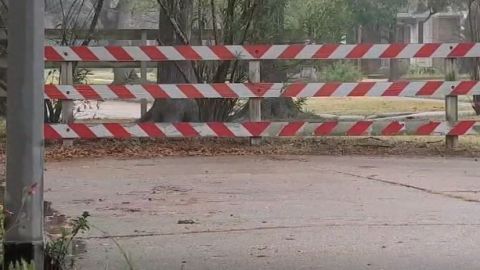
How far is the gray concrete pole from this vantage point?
407 cm

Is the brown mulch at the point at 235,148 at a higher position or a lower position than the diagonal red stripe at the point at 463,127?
lower

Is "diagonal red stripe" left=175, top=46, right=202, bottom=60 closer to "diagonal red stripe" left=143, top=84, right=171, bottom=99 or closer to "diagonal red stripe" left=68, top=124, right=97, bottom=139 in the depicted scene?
"diagonal red stripe" left=143, top=84, right=171, bottom=99

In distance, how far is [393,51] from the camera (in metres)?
10.5

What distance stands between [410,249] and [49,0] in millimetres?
12765

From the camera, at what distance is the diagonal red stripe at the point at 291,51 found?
34.0ft

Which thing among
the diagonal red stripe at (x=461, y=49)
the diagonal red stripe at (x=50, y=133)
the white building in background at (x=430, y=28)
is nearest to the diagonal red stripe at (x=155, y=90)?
the diagonal red stripe at (x=50, y=133)

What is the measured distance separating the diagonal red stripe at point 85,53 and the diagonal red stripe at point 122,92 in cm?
44

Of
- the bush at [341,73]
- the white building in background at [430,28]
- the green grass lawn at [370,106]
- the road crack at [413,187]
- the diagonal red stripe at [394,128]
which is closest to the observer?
the road crack at [413,187]

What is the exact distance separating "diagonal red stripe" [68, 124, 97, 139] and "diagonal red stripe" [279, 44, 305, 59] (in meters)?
2.72

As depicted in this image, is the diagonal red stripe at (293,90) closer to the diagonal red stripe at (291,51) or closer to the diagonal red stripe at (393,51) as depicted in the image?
the diagonal red stripe at (291,51)

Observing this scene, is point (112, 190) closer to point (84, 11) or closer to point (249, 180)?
point (249, 180)

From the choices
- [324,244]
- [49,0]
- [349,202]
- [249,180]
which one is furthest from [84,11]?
[324,244]

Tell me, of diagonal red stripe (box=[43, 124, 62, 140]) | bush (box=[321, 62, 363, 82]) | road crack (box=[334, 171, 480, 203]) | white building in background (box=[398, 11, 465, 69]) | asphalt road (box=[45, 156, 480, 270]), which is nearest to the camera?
asphalt road (box=[45, 156, 480, 270])

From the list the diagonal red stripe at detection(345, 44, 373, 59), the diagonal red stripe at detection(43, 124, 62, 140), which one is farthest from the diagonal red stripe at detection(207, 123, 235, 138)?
the diagonal red stripe at detection(43, 124, 62, 140)
